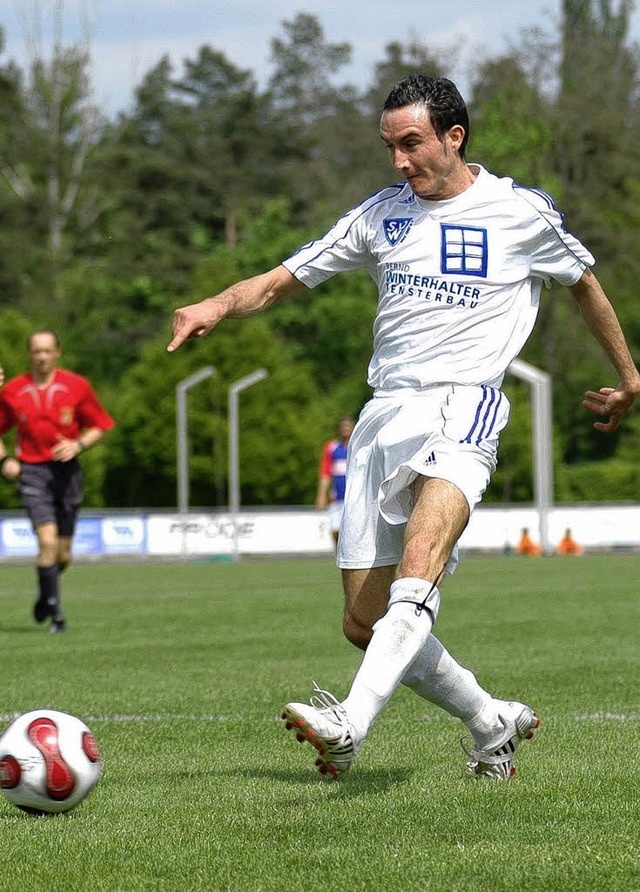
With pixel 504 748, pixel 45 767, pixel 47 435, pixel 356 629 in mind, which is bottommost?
pixel 504 748

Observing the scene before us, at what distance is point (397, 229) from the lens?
17.5 ft

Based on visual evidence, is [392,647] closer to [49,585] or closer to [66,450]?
[66,450]

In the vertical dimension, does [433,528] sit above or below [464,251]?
below

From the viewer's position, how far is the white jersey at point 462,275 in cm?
519

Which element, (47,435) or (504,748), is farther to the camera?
(47,435)

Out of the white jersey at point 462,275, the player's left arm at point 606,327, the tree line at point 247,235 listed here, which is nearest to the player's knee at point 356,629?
the white jersey at point 462,275

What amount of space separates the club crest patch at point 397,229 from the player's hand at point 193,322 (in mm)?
737

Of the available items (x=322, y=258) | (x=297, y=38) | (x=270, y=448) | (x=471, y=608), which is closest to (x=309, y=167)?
(x=297, y=38)

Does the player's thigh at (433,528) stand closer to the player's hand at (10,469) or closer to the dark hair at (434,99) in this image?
the dark hair at (434,99)

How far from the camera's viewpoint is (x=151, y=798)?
4.89m

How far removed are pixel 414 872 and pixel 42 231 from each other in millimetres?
53544

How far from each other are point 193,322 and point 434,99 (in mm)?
1121

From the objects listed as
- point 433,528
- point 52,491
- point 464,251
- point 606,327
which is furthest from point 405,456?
point 52,491

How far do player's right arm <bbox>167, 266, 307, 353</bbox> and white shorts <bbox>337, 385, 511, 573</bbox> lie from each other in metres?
0.54
